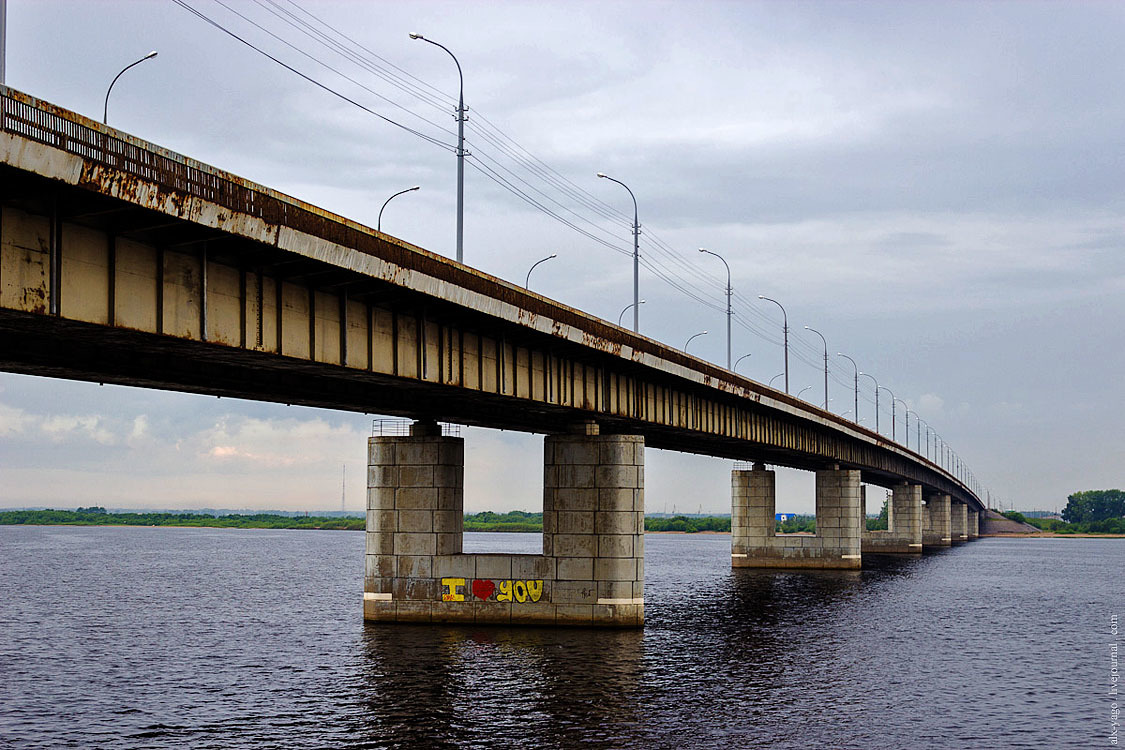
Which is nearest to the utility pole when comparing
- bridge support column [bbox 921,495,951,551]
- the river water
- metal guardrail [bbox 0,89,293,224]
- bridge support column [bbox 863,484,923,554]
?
metal guardrail [bbox 0,89,293,224]

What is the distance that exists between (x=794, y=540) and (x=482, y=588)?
188 ft

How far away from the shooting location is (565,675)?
116 ft

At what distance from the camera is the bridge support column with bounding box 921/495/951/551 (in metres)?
175

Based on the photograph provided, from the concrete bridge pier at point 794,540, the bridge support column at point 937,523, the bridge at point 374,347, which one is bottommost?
the bridge support column at point 937,523

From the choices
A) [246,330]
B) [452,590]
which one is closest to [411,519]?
[452,590]

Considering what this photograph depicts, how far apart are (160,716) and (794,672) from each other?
753 inches

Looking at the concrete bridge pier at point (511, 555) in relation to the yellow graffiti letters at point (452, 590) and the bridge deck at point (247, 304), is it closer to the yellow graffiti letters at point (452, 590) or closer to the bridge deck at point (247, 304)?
the yellow graffiti letters at point (452, 590)

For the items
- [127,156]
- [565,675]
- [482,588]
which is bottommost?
[565,675]

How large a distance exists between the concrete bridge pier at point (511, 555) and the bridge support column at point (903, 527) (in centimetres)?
9785

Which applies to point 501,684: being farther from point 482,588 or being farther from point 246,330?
point 246,330

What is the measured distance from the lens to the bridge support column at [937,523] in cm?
17488

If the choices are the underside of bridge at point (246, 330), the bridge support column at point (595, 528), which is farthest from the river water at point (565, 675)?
the underside of bridge at point (246, 330)

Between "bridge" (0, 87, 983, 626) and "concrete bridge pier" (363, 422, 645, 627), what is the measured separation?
76mm

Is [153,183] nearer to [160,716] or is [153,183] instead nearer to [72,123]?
[72,123]
